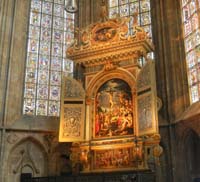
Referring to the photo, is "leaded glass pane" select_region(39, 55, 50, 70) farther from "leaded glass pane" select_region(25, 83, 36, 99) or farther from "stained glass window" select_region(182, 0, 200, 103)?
"stained glass window" select_region(182, 0, 200, 103)

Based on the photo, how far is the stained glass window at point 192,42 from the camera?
10519mm

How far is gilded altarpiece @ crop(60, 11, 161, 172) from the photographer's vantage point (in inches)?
374

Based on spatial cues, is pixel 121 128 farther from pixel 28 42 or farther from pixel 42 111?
pixel 28 42

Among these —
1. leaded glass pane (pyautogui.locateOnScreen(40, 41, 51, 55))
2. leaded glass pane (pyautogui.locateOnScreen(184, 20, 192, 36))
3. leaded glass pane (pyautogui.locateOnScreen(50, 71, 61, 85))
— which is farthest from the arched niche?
leaded glass pane (pyautogui.locateOnScreen(40, 41, 51, 55))

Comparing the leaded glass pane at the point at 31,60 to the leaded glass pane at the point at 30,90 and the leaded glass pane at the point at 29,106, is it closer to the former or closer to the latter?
the leaded glass pane at the point at 30,90

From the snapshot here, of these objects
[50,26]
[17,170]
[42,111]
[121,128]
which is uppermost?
[50,26]

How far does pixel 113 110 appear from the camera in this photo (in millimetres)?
10391

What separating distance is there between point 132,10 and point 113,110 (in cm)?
473

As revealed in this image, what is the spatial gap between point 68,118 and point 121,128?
1776 millimetres

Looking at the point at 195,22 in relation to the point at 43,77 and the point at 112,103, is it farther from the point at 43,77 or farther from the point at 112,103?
the point at 43,77

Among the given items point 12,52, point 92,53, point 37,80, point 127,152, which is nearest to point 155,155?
point 127,152

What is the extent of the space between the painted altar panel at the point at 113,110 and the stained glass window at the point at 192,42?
2145mm

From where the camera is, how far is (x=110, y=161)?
9.81 meters

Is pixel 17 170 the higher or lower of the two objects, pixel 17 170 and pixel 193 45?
the lower
